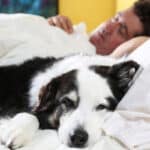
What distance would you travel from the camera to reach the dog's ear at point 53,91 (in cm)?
141

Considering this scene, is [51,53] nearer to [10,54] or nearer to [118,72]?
[10,54]

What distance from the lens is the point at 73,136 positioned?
1250mm

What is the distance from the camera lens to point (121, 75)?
1447mm

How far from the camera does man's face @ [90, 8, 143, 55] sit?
2412mm

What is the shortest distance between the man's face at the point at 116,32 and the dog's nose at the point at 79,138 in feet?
3.89

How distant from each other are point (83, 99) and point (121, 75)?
0.20 m

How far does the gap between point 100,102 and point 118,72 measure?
159 mm

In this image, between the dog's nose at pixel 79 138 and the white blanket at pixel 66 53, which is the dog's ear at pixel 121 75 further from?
the dog's nose at pixel 79 138

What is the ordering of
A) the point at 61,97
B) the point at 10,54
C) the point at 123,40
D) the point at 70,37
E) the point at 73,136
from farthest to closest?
the point at 123,40, the point at 70,37, the point at 10,54, the point at 61,97, the point at 73,136

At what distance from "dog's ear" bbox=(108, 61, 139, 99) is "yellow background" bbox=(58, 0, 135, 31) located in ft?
7.82

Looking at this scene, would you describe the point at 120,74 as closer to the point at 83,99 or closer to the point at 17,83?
the point at 83,99

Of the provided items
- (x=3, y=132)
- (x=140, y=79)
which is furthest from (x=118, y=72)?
(x=3, y=132)

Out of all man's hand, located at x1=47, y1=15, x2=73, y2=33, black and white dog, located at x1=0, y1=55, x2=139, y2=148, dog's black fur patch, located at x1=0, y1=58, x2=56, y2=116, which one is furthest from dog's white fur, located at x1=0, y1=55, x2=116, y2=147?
man's hand, located at x1=47, y1=15, x2=73, y2=33

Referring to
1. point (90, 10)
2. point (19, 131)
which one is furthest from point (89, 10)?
point (19, 131)
